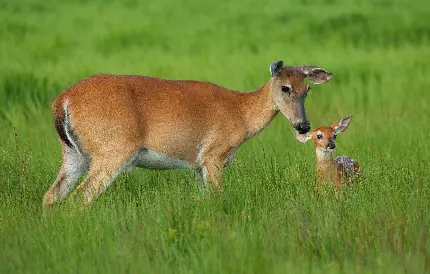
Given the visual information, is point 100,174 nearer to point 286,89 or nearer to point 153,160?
point 153,160

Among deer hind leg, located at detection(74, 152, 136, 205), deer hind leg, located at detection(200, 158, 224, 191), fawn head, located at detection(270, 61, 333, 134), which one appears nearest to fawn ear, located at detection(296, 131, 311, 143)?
fawn head, located at detection(270, 61, 333, 134)

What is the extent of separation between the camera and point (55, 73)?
17.1 metres

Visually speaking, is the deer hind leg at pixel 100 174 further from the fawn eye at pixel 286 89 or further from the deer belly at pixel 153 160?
the fawn eye at pixel 286 89

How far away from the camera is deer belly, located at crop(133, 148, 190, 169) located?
31.1 ft

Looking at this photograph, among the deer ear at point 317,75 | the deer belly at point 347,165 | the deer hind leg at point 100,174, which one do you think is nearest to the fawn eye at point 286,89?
the deer ear at point 317,75

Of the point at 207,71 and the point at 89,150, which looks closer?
the point at 89,150

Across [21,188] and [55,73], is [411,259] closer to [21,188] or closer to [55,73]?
[21,188]

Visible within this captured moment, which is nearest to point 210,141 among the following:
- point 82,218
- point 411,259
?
point 82,218

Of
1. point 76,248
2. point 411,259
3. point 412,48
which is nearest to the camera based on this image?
point 411,259

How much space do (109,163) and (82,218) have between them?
1.22 metres

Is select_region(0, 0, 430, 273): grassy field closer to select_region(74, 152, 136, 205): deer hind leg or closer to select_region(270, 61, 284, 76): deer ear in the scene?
select_region(74, 152, 136, 205): deer hind leg

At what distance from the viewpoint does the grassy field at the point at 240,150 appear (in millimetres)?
7113

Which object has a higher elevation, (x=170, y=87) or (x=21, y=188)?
(x=170, y=87)

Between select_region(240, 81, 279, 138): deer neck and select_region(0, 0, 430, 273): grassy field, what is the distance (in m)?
0.38
